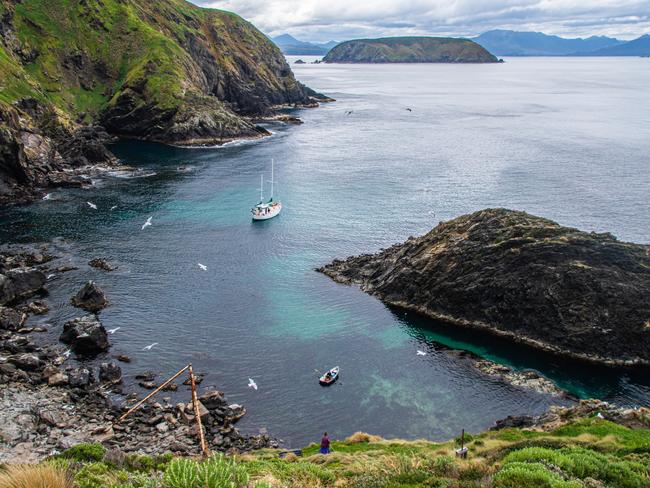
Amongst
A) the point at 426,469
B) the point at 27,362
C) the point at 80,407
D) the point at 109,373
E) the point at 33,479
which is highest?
the point at 33,479

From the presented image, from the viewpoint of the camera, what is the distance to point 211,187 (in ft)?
426

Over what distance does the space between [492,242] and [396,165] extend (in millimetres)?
78015

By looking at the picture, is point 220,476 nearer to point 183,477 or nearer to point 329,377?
point 183,477

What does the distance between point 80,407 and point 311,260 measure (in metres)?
46.4

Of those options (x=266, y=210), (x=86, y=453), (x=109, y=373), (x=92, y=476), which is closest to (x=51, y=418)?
(x=109, y=373)

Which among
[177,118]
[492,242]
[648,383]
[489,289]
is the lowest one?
[648,383]

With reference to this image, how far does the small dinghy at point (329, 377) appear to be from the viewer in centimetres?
5794

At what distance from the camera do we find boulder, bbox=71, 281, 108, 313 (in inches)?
2741

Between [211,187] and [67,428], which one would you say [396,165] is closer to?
[211,187]

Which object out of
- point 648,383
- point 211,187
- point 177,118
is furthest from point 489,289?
point 177,118

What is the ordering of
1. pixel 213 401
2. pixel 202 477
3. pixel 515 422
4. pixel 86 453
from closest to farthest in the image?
pixel 202 477, pixel 86 453, pixel 515 422, pixel 213 401

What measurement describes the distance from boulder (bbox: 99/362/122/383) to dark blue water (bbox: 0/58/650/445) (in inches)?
139

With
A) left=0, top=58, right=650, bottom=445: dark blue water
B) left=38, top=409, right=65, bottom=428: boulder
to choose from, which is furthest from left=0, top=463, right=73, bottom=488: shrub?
left=0, top=58, right=650, bottom=445: dark blue water

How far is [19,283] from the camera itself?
235 feet
